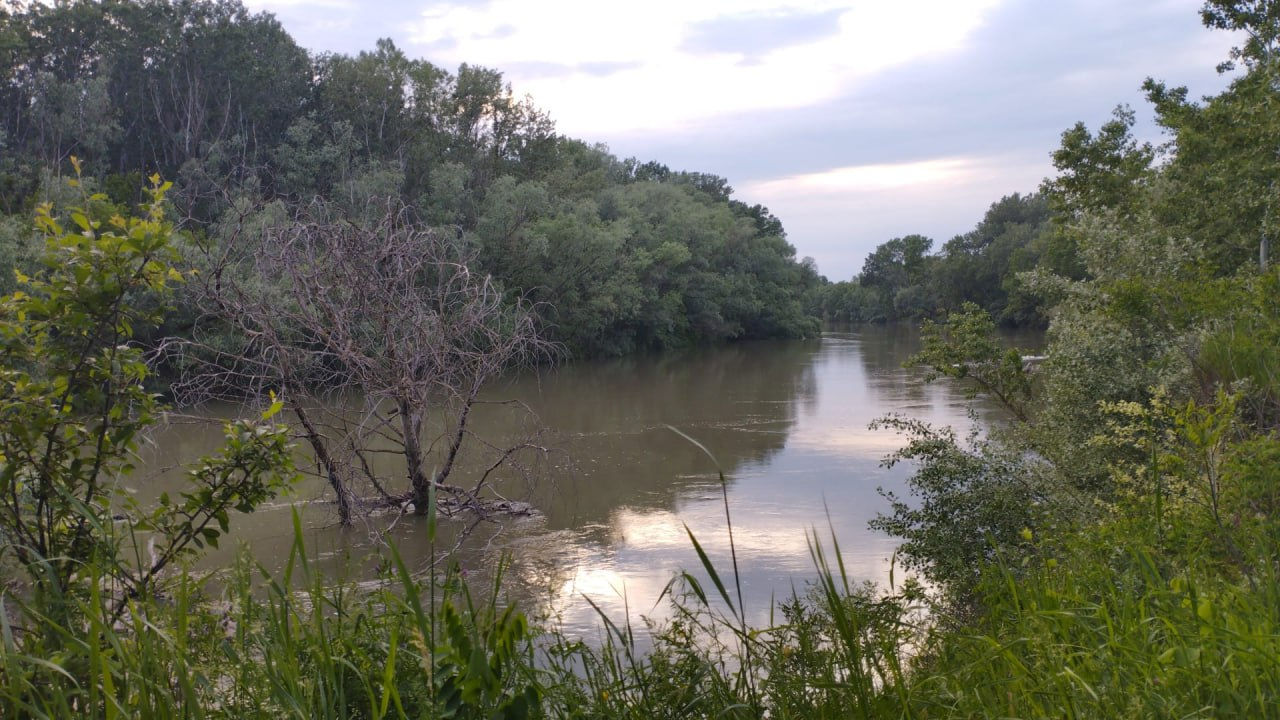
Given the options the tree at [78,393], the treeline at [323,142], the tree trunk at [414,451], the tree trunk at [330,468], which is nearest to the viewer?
the tree at [78,393]

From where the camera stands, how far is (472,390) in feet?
37.4

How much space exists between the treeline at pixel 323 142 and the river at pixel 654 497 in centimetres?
690

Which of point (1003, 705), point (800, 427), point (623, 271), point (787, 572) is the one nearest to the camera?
point (1003, 705)

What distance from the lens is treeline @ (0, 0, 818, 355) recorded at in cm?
3105

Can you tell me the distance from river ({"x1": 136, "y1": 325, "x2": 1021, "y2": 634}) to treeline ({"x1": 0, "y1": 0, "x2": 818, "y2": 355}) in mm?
6900

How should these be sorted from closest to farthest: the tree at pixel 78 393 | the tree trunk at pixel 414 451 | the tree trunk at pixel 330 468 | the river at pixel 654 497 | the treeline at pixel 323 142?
the tree at pixel 78 393, the river at pixel 654 497, the tree trunk at pixel 330 468, the tree trunk at pixel 414 451, the treeline at pixel 323 142

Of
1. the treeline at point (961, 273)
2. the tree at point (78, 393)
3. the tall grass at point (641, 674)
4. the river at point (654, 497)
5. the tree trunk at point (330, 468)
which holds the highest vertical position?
the treeline at point (961, 273)

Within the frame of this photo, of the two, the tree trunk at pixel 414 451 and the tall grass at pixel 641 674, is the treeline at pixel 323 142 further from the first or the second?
the tall grass at pixel 641 674

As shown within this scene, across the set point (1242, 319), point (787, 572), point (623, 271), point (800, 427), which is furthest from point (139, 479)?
point (623, 271)

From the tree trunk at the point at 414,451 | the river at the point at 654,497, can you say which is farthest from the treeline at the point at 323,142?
the tree trunk at the point at 414,451

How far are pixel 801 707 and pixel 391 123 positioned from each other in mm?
39636

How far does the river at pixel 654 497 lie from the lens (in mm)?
10141

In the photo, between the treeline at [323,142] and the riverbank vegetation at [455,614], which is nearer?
the riverbank vegetation at [455,614]

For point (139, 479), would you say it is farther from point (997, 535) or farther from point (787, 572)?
point (997, 535)
